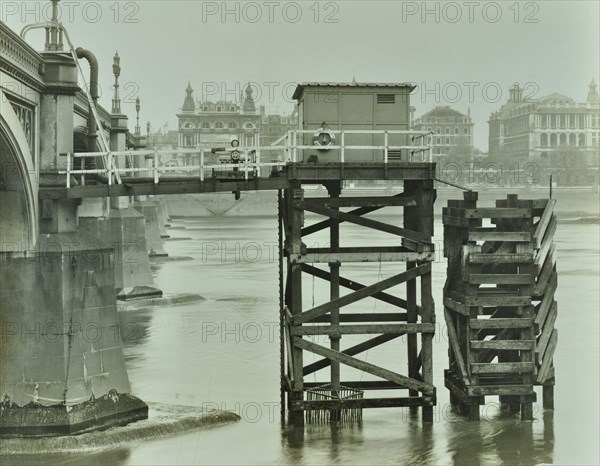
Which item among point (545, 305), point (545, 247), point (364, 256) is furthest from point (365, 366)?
point (545, 247)

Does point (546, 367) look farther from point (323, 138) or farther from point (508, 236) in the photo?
point (323, 138)

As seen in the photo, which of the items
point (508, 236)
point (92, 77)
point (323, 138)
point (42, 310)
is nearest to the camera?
point (42, 310)

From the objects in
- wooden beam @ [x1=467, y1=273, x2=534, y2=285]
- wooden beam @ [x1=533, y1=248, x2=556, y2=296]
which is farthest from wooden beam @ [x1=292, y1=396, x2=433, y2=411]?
wooden beam @ [x1=533, y1=248, x2=556, y2=296]

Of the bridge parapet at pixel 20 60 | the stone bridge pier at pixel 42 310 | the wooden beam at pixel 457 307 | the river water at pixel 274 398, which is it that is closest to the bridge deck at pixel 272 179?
the stone bridge pier at pixel 42 310

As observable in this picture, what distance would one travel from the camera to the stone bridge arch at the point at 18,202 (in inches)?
918

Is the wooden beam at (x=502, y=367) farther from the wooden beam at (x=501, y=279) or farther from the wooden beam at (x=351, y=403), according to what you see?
the wooden beam at (x=501, y=279)

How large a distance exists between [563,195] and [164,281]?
98.2 metres

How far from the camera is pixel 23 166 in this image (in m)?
23.3

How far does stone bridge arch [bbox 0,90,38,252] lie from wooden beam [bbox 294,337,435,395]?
5842mm

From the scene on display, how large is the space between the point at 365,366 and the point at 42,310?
21.5 ft

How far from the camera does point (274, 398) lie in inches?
1109

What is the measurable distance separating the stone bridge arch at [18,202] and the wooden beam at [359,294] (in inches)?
224

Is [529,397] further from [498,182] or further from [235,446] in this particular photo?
[498,182]

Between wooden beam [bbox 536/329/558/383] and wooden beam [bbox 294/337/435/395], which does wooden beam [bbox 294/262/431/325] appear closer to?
wooden beam [bbox 294/337/435/395]
